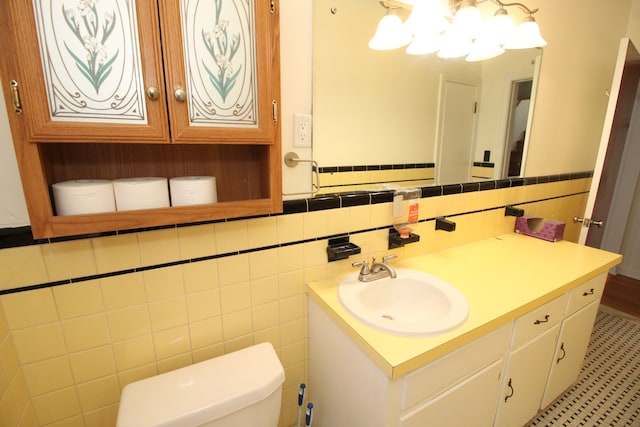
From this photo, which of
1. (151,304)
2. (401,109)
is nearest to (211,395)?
(151,304)

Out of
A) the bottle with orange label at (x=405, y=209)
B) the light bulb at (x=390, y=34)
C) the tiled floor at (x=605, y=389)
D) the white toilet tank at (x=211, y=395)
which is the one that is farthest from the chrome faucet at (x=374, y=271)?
the tiled floor at (x=605, y=389)

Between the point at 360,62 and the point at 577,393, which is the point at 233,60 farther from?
the point at 577,393

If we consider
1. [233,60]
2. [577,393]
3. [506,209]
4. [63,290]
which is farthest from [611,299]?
[63,290]

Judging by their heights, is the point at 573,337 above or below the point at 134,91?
below

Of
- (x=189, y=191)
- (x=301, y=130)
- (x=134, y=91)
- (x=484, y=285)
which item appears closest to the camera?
(x=134, y=91)

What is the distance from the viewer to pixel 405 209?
1335 mm

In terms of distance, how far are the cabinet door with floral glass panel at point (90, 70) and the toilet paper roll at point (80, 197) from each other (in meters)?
0.12

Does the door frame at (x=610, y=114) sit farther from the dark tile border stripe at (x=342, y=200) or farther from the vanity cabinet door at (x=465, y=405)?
the vanity cabinet door at (x=465, y=405)

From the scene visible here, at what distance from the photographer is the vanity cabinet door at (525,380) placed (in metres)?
1.15

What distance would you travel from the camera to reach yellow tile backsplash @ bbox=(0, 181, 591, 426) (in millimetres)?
792

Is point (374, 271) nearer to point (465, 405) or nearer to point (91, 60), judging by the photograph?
point (465, 405)

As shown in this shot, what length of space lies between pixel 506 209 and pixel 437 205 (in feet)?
→ 2.23

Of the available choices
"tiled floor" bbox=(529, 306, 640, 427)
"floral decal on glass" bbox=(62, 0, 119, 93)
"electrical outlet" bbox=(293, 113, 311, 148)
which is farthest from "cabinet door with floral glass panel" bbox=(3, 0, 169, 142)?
"tiled floor" bbox=(529, 306, 640, 427)

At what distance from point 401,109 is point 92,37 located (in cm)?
124
